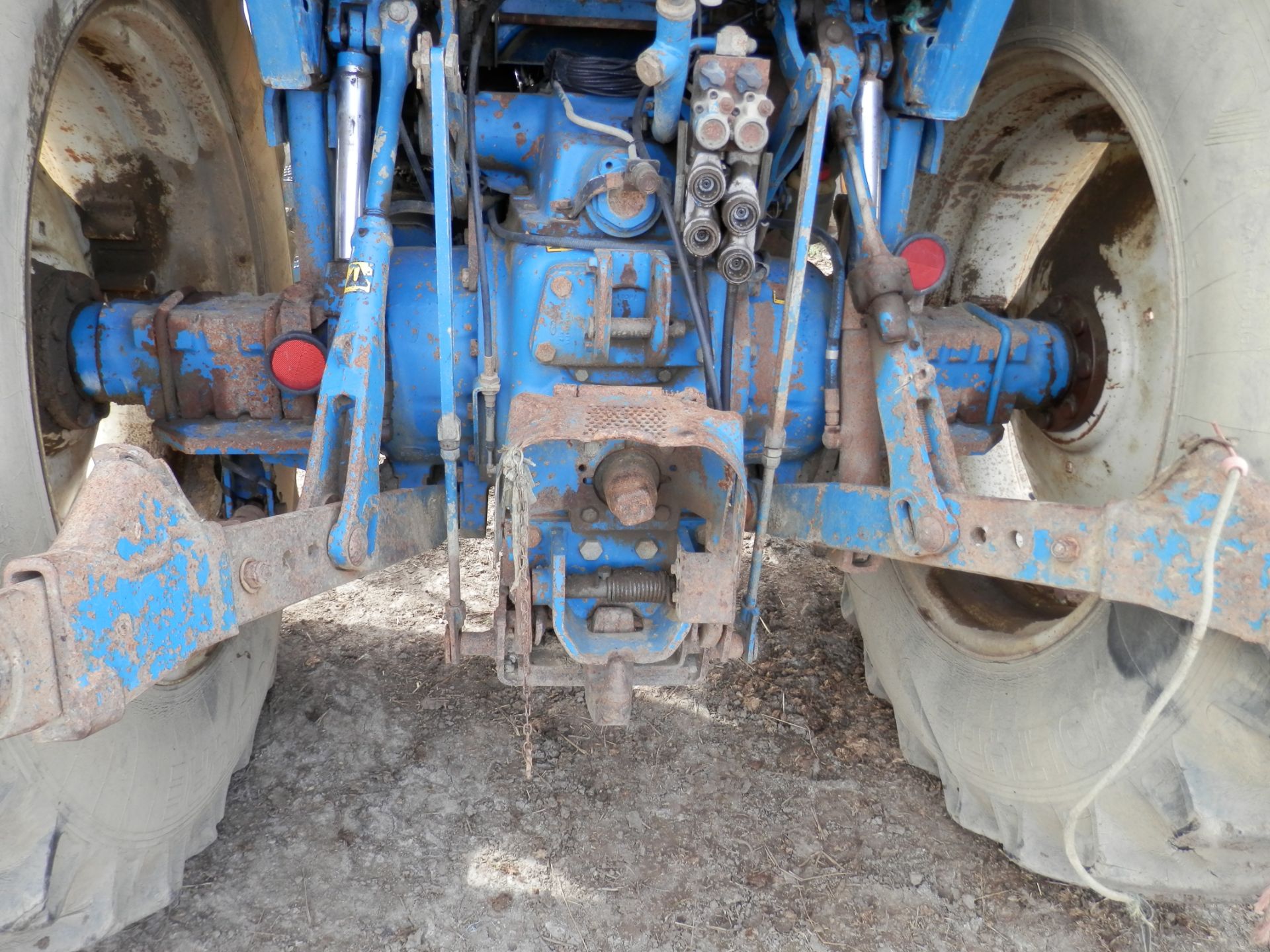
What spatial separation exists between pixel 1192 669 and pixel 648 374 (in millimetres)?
1117

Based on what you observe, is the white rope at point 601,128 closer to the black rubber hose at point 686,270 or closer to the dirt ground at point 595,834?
the black rubber hose at point 686,270

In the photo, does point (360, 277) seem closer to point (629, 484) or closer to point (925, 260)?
point (629, 484)

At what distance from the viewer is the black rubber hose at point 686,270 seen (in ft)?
5.36

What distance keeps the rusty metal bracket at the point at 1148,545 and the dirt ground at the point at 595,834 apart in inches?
37.5

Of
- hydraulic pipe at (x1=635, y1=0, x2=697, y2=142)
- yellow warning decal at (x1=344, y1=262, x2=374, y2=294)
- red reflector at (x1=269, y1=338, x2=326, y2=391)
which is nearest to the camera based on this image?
hydraulic pipe at (x1=635, y1=0, x2=697, y2=142)

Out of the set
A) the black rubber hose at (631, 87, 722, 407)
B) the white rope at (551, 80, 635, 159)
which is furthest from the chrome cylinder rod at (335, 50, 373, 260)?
the black rubber hose at (631, 87, 722, 407)

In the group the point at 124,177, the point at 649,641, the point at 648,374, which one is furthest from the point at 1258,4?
the point at 124,177

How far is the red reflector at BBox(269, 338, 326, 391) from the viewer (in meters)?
1.71

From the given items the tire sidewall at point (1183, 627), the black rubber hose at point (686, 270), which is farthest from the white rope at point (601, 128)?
the tire sidewall at point (1183, 627)

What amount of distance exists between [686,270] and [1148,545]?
3.06ft

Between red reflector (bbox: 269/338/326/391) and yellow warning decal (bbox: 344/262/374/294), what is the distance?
206 mm

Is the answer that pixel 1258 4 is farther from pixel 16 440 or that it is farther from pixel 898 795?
pixel 16 440

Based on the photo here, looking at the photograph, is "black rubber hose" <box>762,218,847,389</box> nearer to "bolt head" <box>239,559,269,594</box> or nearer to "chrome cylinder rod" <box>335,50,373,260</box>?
"chrome cylinder rod" <box>335,50,373,260</box>

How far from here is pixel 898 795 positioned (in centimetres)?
222
